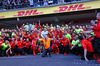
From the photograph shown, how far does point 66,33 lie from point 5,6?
37.7ft

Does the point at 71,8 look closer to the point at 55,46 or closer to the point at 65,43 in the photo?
the point at 65,43

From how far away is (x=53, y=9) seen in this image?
13.3 meters

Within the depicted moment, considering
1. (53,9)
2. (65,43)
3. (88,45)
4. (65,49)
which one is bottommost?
(65,49)

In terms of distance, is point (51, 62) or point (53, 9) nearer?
point (51, 62)

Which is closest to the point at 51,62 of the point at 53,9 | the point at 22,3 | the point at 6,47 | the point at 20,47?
the point at 20,47

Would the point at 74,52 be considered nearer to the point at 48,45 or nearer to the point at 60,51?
the point at 60,51

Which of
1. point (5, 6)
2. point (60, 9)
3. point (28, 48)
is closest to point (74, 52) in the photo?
point (28, 48)

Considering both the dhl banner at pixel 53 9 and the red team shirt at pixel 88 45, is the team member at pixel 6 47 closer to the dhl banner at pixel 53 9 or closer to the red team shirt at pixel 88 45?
the red team shirt at pixel 88 45

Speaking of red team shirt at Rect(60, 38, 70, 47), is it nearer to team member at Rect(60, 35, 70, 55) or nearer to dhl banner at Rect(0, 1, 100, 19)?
team member at Rect(60, 35, 70, 55)

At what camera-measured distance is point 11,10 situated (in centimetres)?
1472

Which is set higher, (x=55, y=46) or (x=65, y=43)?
(x=65, y=43)

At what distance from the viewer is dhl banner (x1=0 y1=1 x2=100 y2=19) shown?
39.2ft

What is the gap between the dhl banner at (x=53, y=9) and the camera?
39.2 ft

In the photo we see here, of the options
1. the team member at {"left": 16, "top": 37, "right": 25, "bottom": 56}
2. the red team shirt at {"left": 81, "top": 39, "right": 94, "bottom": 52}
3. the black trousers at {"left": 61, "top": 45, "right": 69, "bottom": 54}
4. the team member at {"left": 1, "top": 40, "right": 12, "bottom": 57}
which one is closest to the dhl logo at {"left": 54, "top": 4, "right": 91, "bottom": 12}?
the black trousers at {"left": 61, "top": 45, "right": 69, "bottom": 54}
